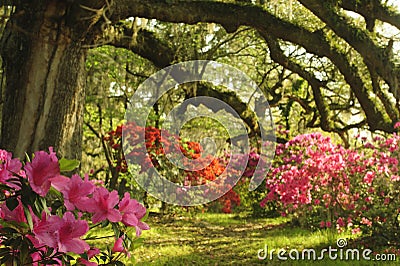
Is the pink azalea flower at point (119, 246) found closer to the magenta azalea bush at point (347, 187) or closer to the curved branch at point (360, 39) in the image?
the magenta azalea bush at point (347, 187)

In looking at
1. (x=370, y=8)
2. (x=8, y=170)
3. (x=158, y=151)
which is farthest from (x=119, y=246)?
(x=158, y=151)

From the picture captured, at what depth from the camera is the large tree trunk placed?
5133mm

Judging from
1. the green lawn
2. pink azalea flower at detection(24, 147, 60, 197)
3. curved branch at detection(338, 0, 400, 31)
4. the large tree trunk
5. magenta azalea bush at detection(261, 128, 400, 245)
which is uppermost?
curved branch at detection(338, 0, 400, 31)

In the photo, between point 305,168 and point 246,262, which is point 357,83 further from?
point 246,262

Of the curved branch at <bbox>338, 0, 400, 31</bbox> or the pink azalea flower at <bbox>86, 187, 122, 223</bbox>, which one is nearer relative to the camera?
the pink azalea flower at <bbox>86, 187, 122, 223</bbox>

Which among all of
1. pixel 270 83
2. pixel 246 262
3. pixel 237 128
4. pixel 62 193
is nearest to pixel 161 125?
pixel 237 128

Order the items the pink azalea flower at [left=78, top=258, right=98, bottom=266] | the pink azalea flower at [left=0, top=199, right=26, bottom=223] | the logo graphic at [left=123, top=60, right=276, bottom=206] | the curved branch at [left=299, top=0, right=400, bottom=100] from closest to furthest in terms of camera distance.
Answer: the pink azalea flower at [left=0, top=199, right=26, bottom=223] → the pink azalea flower at [left=78, top=258, right=98, bottom=266] → the curved branch at [left=299, top=0, right=400, bottom=100] → the logo graphic at [left=123, top=60, right=276, bottom=206]

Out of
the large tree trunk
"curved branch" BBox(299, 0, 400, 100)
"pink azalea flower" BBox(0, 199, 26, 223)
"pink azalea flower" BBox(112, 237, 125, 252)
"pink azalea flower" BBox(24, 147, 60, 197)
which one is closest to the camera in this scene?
"pink azalea flower" BBox(24, 147, 60, 197)

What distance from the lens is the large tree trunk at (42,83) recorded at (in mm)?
5133

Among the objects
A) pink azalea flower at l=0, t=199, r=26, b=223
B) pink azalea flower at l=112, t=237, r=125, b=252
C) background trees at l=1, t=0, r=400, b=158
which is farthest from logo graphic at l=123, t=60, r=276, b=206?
pink azalea flower at l=0, t=199, r=26, b=223

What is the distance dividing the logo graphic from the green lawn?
0.73m

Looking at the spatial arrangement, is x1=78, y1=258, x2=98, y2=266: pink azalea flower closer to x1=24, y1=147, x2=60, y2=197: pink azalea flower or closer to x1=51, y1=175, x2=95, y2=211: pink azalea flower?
x1=51, y1=175, x2=95, y2=211: pink azalea flower

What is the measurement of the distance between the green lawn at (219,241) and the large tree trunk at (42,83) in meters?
1.75

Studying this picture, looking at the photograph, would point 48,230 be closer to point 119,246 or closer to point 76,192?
point 76,192
